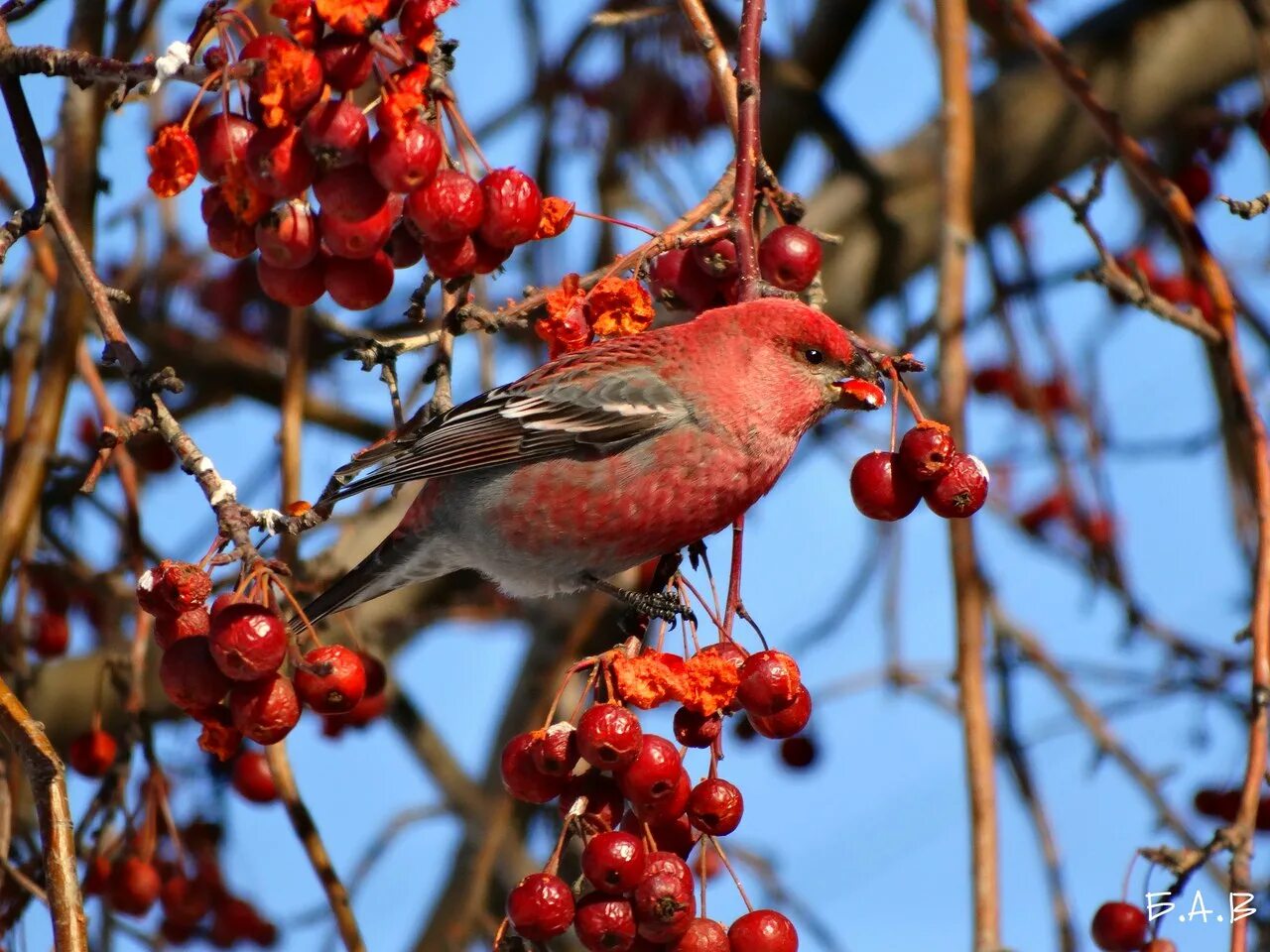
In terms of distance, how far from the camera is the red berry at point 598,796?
5.78ft

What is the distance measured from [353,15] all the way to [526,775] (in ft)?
2.90

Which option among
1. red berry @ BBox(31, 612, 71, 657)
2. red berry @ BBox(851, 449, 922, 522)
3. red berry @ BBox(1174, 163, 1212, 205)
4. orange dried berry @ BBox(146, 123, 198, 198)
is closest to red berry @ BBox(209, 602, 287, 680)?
orange dried berry @ BBox(146, 123, 198, 198)

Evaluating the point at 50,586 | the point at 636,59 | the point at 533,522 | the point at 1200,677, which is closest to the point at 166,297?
the point at 50,586

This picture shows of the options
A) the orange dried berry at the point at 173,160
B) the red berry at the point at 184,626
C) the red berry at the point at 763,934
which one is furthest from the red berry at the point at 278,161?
the red berry at the point at 763,934

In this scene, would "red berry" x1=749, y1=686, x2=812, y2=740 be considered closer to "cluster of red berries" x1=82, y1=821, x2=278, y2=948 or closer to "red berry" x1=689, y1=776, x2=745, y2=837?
"red berry" x1=689, y1=776, x2=745, y2=837

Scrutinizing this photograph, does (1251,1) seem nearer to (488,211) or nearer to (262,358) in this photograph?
(488,211)

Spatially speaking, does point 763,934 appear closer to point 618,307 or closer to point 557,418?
point 618,307

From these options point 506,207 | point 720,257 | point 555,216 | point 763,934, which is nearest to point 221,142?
point 506,207

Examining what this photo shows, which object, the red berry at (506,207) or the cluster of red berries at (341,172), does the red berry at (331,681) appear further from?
the red berry at (506,207)

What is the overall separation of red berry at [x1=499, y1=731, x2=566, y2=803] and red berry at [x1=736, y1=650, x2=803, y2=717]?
0.24m

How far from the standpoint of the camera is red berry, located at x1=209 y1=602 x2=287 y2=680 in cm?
162

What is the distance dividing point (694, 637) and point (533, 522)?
29.6 inches

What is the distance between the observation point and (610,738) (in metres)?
1.65

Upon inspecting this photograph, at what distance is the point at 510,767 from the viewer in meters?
1.78
